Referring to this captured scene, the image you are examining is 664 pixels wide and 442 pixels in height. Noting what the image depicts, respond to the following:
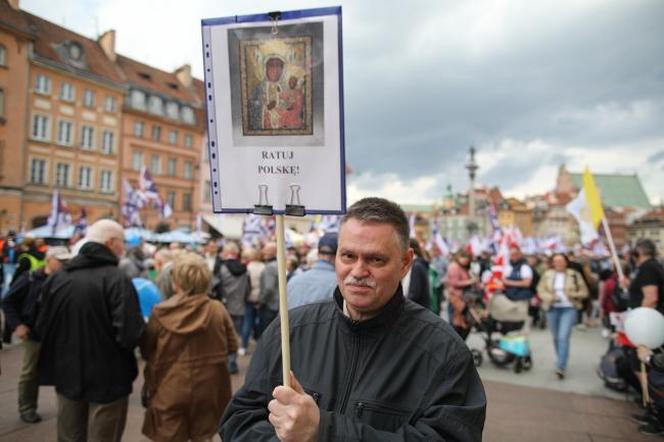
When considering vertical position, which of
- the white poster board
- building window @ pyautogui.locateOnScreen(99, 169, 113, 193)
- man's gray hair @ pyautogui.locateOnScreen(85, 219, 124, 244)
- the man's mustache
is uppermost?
building window @ pyautogui.locateOnScreen(99, 169, 113, 193)

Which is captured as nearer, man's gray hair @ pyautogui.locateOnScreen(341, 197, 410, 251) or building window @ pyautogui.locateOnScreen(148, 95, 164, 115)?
man's gray hair @ pyautogui.locateOnScreen(341, 197, 410, 251)

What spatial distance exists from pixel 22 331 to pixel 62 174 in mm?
38857

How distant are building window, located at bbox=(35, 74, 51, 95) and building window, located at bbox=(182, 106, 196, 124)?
47.7 ft

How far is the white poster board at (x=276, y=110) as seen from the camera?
171 centimetres

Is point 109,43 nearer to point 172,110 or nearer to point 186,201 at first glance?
point 172,110

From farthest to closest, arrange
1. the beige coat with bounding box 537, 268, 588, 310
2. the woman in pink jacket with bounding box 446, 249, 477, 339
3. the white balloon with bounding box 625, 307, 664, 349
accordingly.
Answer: the woman in pink jacket with bounding box 446, 249, 477, 339 → the beige coat with bounding box 537, 268, 588, 310 → the white balloon with bounding box 625, 307, 664, 349

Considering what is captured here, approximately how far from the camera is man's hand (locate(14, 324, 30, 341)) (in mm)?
4648

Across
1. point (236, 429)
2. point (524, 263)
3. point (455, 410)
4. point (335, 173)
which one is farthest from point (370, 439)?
point (524, 263)

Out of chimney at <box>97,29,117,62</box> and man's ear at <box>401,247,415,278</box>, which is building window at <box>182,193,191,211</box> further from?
man's ear at <box>401,247,415,278</box>

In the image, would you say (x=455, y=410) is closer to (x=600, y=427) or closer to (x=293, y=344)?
(x=293, y=344)

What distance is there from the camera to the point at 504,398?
21.4 ft

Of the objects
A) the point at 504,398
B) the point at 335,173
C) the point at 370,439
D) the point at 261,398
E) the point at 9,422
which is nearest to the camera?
the point at 370,439

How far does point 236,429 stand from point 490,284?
347 inches

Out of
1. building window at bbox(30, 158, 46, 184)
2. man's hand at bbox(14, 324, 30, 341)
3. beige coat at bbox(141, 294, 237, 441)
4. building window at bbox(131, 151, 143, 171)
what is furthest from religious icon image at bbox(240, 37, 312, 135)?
building window at bbox(131, 151, 143, 171)
